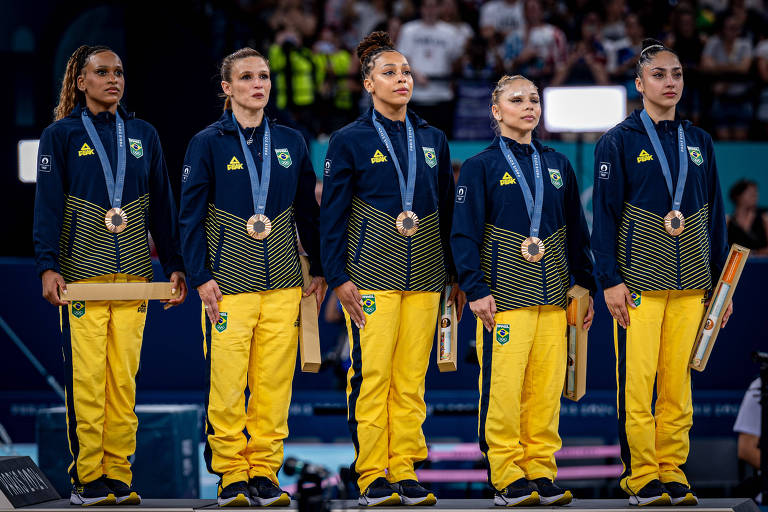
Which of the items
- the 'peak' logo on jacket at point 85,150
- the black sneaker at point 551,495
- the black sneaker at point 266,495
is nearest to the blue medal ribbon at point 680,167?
the black sneaker at point 551,495

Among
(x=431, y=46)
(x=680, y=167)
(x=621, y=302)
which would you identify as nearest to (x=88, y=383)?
(x=621, y=302)

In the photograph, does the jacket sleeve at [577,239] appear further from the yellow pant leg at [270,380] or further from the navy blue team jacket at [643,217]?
the yellow pant leg at [270,380]

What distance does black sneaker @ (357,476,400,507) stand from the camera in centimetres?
466

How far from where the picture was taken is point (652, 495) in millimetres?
4691

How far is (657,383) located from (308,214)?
190cm

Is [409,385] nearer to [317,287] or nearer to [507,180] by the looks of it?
[317,287]

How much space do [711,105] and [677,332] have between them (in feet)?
21.4

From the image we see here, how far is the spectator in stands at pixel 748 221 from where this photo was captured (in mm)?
8883

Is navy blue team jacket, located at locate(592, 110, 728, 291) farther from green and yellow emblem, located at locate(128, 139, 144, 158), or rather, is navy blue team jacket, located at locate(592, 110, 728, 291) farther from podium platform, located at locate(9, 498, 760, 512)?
green and yellow emblem, located at locate(128, 139, 144, 158)

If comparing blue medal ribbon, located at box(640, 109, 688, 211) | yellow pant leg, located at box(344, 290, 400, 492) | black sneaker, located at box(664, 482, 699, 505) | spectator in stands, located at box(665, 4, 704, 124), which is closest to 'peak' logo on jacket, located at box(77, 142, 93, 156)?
yellow pant leg, located at box(344, 290, 400, 492)

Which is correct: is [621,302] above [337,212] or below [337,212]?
below

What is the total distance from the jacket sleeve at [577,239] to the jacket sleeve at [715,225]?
0.62 m

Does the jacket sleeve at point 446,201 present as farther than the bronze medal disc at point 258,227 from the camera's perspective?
Yes

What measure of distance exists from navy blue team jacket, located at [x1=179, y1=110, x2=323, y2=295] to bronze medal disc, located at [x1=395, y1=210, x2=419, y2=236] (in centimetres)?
55
